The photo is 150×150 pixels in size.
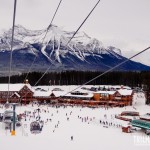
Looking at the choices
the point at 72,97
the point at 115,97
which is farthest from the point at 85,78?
the point at 115,97

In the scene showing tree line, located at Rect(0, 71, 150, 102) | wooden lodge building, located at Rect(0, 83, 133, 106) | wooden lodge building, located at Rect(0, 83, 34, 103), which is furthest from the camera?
tree line, located at Rect(0, 71, 150, 102)

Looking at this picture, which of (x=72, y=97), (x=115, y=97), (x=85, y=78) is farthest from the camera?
(x=85, y=78)

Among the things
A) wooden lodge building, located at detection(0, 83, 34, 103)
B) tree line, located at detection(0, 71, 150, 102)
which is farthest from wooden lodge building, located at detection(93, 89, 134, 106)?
tree line, located at detection(0, 71, 150, 102)

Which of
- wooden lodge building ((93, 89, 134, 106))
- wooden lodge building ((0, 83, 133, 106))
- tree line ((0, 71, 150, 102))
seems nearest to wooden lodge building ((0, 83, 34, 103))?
wooden lodge building ((0, 83, 133, 106))

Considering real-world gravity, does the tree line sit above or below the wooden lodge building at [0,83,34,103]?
above

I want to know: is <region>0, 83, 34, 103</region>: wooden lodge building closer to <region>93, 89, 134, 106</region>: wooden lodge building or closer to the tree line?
<region>93, 89, 134, 106</region>: wooden lodge building

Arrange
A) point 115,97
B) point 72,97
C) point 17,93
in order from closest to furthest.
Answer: point 115,97, point 72,97, point 17,93

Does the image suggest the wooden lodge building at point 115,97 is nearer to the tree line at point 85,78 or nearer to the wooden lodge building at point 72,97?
the wooden lodge building at point 72,97

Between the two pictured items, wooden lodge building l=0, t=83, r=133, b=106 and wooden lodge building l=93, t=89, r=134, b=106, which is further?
wooden lodge building l=0, t=83, r=133, b=106

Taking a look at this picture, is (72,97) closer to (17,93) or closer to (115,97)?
(115,97)

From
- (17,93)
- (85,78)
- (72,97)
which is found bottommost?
(72,97)

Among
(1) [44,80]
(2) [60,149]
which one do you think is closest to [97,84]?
(1) [44,80]

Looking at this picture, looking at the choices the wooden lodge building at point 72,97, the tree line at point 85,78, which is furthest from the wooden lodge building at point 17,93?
the tree line at point 85,78

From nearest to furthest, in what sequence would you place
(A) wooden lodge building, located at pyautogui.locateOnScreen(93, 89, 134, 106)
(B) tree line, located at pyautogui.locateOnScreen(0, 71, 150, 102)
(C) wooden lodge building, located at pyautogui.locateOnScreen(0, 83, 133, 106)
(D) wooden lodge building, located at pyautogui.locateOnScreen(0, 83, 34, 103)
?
(A) wooden lodge building, located at pyautogui.locateOnScreen(93, 89, 134, 106) < (C) wooden lodge building, located at pyautogui.locateOnScreen(0, 83, 133, 106) < (D) wooden lodge building, located at pyautogui.locateOnScreen(0, 83, 34, 103) < (B) tree line, located at pyautogui.locateOnScreen(0, 71, 150, 102)
